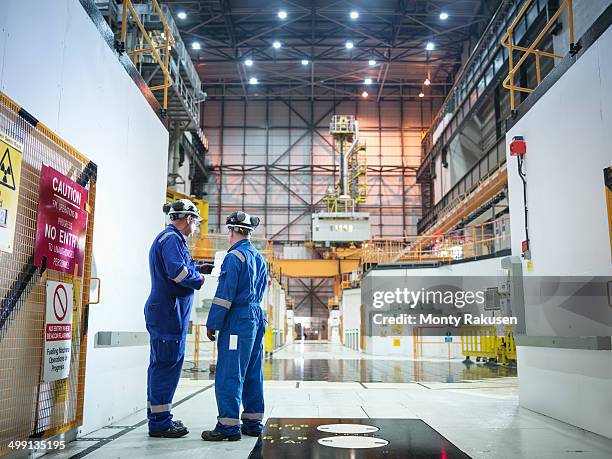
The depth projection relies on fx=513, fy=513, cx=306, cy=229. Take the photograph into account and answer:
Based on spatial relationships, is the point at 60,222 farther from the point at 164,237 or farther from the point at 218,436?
the point at 218,436

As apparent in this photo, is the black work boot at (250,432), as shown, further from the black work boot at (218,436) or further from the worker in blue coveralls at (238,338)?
the black work boot at (218,436)

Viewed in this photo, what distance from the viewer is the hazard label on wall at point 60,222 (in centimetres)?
370

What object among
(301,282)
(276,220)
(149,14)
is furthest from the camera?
(301,282)

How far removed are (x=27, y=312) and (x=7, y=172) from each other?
41.1 inches

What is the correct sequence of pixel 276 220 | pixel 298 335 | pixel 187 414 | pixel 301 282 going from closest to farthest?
pixel 187 414 → pixel 276 220 → pixel 301 282 → pixel 298 335

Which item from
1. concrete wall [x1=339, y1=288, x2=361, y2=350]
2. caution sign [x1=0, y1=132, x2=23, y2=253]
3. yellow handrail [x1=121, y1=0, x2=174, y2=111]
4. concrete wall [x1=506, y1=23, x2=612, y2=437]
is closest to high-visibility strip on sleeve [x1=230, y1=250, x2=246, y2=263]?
caution sign [x1=0, y1=132, x2=23, y2=253]

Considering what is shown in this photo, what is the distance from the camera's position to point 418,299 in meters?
19.4

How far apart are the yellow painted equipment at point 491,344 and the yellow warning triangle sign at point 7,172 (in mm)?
13973

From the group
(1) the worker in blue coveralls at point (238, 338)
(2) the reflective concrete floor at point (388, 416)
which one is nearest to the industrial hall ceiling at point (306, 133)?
(2) the reflective concrete floor at point (388, 416)

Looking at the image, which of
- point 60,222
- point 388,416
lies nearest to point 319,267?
point 388,416

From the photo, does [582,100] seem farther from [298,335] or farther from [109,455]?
[298,335]

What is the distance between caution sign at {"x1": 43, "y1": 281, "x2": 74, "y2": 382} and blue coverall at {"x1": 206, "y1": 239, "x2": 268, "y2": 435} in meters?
1.13

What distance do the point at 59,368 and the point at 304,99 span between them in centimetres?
3560

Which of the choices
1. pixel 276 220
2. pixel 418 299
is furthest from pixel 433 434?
pixel 276 220
